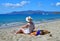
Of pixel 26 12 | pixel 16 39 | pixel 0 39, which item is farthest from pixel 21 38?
pixel 26 12

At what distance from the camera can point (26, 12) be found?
4555 inches

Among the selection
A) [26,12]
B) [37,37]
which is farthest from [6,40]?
[26,12]

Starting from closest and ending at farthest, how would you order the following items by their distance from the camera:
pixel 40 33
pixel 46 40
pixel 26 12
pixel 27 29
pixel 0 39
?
pixel 46 40
pixel 0 39
pixel 40 33
pixel 27 29
pixel 26 12

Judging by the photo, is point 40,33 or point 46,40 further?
point 40,33

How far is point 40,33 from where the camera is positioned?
873 cm

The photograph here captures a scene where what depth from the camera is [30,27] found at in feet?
30.5

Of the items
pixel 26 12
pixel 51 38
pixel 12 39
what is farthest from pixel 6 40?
pixel 26 12

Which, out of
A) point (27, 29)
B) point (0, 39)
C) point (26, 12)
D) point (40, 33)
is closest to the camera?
point (0, 39)

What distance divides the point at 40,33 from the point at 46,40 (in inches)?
46.8

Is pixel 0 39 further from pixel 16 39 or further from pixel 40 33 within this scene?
pixel 40 33

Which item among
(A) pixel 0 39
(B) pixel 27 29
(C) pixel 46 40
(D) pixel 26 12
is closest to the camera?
(C) pixel 46 40

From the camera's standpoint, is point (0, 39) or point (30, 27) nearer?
point (0, 39)

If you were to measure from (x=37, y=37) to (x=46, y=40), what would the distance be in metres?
0.74

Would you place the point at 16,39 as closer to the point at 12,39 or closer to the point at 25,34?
the point at 12,39
